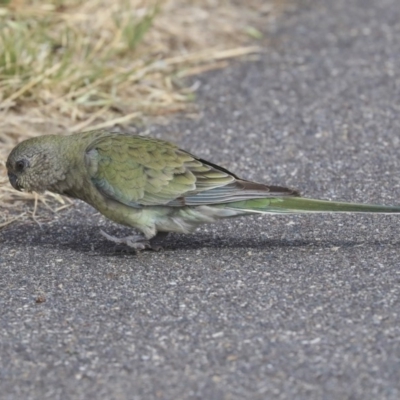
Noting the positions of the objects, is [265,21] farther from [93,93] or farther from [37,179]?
[37,179]

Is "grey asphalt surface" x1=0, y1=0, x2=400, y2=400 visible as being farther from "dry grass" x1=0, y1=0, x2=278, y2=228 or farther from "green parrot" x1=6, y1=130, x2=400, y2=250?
"dry grass" x1=0, y1=0, x2=278, y2=228

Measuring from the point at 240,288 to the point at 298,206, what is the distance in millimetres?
649

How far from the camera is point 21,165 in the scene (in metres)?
5.66

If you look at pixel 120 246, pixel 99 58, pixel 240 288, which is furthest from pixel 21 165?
pixel 99 58

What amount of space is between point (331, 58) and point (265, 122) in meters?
1.70

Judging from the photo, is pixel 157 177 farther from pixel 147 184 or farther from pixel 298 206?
pixel 298 206

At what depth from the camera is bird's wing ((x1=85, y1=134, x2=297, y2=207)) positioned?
17.6 ft

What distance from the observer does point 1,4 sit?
8609 mm

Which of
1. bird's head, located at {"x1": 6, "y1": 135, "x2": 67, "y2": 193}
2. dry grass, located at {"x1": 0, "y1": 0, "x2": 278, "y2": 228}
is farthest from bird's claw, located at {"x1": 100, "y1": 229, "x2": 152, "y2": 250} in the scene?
dry grass, located at {"x1": 0, "y1": 0, "x2": 278, "y2": 228}

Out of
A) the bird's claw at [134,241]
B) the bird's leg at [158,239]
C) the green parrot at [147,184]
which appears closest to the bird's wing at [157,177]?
the green parrot at [147,184]

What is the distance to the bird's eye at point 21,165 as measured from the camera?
565cm

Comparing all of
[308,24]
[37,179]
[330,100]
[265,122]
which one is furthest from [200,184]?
[308,24]

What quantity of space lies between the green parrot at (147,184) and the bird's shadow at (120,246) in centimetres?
16

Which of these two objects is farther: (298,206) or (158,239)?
(158,239)
